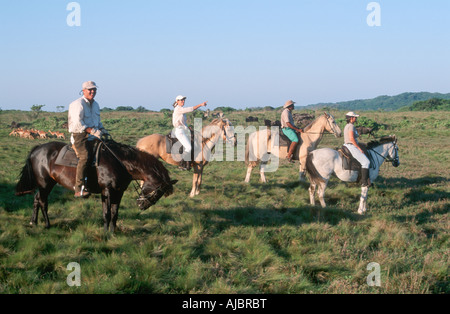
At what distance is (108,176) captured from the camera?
6309mm

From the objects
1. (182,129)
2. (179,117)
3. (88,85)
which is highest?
(88,85)

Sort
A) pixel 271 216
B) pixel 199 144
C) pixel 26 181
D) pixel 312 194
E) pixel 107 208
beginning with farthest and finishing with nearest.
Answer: pixel 199 144
pixel 312 194
pixel 271 216
pixel 26 181
pixel 107 208

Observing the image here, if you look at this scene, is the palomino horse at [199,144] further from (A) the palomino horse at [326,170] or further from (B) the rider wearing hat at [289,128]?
(A) the palomino horse at [326,170]

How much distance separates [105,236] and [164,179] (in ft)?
5.05

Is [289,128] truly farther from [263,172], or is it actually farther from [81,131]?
[81,131]

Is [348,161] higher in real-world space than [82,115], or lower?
lower

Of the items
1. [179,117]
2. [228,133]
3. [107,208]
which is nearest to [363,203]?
[228,133]

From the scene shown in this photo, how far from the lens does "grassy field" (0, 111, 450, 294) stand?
458 cm

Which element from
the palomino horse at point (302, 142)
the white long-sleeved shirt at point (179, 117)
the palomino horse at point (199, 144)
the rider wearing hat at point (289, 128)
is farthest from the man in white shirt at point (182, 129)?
the rider wearing hat at point (289, 128)

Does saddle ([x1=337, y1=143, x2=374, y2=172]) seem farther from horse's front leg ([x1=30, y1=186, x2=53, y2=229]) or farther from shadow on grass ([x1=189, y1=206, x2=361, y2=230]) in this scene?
horse's front leg ([x1=30, y1=186, x2=53, y2=229])

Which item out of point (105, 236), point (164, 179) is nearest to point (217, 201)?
point (164, 179)

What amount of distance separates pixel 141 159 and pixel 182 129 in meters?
3.63

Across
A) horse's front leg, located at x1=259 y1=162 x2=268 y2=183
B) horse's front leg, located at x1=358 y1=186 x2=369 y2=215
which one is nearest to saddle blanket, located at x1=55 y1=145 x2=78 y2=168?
horse's front leg, located at x1=358 y1=186 x2=369 y2=215

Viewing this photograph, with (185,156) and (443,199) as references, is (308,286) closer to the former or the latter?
(185,156)
